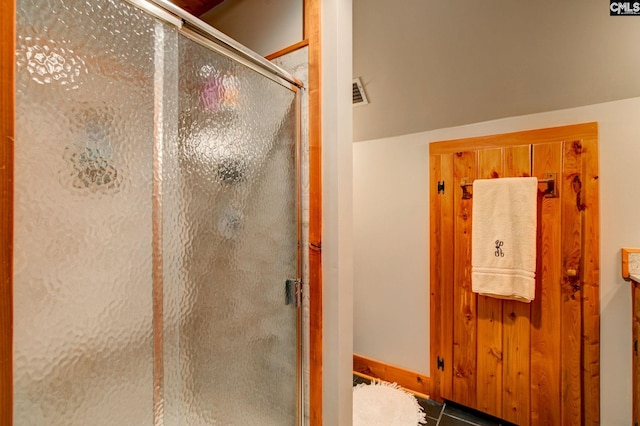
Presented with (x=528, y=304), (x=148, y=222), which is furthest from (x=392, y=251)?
(x=148, y=222)

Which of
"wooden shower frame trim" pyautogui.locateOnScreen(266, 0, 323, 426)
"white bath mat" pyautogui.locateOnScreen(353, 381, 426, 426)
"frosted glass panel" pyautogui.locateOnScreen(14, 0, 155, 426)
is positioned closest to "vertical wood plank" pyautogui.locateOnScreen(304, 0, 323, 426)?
"wooden shower frame trim" pyautogui.locateOnScreen(266, 0, 323, 426)

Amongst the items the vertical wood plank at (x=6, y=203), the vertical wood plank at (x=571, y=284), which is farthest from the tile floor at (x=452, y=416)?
the vertical wood plank at (x=6, y=203)

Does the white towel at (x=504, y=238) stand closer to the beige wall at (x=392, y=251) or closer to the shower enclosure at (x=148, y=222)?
the beige wall at (x=392, y=251)

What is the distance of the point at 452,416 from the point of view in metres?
1.93

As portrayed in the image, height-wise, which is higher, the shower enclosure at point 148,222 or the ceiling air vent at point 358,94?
the ceiling air vent at point 358,94

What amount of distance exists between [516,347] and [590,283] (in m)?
0.56

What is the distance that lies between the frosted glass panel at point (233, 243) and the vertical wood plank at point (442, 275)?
4.37 ft

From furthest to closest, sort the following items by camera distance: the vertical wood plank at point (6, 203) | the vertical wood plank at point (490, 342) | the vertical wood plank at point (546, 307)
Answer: the vertical wood plank at point (490, 342), the vertical wood plank at point (546, 307), the vertical wood plank at point (6, 203)

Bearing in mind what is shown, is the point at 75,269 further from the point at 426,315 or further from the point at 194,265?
the point at 426,315

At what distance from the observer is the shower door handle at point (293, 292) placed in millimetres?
1095

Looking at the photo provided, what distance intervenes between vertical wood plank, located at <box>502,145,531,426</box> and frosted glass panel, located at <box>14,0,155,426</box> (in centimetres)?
194

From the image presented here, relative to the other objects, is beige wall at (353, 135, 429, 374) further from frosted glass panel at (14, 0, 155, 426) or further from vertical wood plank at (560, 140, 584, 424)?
frosted glass panel at (14, 0, 155, 426)

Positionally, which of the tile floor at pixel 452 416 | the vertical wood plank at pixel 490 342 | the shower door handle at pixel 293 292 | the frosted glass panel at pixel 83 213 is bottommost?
the tile floor at pixel 452 416

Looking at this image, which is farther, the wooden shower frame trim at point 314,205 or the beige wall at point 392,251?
the beige wall at point 392,251
